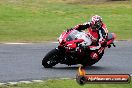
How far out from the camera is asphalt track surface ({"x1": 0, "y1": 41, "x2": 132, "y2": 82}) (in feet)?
45.9

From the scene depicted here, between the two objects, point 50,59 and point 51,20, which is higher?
point 51,20

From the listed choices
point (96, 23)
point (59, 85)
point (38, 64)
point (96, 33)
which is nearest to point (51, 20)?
point (38, 64)

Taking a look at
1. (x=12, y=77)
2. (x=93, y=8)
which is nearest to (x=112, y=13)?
(x=93, y=8)

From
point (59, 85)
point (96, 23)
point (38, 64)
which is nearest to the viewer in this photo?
point (59, 85)

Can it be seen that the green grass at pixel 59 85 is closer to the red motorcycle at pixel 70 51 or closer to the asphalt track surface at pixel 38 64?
the asphalt track surface at pixel 38 64

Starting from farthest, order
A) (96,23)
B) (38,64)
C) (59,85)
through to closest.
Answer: (38,64) → (96,23) → (59,85)

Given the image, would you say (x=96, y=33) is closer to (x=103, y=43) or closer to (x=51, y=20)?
(x=103, y=43)

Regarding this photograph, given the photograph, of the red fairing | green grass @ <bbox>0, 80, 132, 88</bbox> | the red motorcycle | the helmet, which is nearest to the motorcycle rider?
the helmet

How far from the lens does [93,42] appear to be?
15539 mm

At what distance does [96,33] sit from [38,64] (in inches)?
79.3

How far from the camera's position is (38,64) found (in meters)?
16.2

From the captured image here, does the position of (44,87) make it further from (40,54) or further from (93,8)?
(93,8)

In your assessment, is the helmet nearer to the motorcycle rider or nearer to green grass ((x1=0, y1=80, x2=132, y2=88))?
the motorcycle rider

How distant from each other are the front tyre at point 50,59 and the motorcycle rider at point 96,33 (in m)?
0.95
